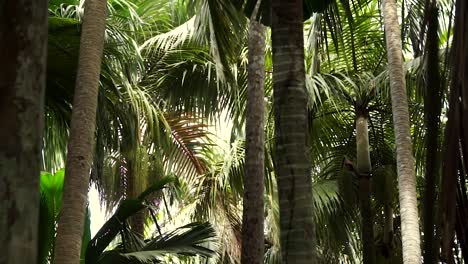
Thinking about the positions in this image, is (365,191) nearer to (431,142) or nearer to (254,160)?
(254,160)

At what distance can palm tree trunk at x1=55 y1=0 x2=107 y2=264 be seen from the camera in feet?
14.6

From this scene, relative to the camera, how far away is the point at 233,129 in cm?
1189

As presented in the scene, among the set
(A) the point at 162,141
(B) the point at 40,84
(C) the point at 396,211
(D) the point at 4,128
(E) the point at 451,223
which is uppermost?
(A) the point at 162,141

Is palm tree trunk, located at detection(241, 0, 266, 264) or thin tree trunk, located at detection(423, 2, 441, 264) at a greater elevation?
palm tree trunk, located at detection(241, 0, 266, 264)

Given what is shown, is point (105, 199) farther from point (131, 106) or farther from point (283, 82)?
point (283, 82)

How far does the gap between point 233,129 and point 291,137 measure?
8.43 meters

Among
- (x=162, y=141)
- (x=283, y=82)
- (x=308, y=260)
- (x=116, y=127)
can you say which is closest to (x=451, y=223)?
(x=308, y=260)

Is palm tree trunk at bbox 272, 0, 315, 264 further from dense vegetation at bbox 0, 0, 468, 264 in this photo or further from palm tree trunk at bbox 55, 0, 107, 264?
palm tree trunk at bbox 55, 0, 107, 264

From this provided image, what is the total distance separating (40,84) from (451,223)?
4.97 feet

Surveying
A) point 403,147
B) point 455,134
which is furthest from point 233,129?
point 455,134

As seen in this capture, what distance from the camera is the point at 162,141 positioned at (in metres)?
10.7

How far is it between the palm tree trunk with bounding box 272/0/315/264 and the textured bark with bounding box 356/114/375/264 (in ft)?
14.3

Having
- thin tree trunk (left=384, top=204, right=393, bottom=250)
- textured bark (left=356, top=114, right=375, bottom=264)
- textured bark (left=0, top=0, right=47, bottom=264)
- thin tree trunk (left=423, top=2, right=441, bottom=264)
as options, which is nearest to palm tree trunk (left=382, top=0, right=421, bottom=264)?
textured bark (left=356, top=114, right=375, bottom=264)

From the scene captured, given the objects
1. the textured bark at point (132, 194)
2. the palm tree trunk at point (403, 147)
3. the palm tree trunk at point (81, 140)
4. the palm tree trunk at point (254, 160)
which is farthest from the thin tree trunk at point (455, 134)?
the textured bark at point (132, 194)
